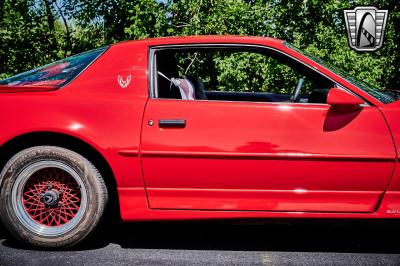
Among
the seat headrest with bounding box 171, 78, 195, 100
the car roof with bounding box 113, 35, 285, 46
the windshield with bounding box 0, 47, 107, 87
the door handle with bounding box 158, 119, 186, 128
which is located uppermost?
the car roof with bounding box 113, 35, 285, 46

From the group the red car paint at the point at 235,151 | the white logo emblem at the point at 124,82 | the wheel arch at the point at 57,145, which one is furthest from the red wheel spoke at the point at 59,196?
the white logo emblem at the point at 124,82

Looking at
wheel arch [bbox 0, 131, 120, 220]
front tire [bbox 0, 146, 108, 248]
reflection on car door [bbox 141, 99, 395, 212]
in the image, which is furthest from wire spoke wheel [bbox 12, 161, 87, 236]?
reflection on car door [bbox 141, 99, 395, 212]

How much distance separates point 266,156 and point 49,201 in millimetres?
1508

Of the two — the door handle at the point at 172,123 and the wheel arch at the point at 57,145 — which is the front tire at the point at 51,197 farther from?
the door handle at the point at 172,123

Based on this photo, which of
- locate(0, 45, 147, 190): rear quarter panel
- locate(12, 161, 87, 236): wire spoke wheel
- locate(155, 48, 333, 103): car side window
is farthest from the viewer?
locate(155, 48, 333, 103): car side window

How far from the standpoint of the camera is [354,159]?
9.80 ft

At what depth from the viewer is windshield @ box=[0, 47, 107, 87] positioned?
3.32 metres

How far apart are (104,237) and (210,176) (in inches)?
41.6

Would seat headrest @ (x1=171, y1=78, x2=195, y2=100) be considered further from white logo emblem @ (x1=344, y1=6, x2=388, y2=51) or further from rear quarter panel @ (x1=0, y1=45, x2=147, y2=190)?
white logo emblem @ (x1=344, y1=6, x2=388, y2=51)

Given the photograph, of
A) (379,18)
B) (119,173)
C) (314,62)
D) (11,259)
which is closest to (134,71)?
(119,173)

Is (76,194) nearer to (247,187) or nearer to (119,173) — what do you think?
(119,173)

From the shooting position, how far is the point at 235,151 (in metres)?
2.99

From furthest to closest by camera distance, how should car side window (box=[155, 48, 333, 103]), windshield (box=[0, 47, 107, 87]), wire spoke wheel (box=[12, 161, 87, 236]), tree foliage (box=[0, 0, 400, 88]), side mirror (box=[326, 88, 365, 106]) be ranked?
tree foliage (box=[0, 0, 400, 88]) < car side window (box=[155, 48, 333, 103]) < windshield (box=[0, 47, 107, 87]) < wire spoke wheel (box=[12, 161, 87, 236]) < side mirror (box=[326, 88, 365, 106])

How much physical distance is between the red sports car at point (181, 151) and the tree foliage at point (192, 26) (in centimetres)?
393
